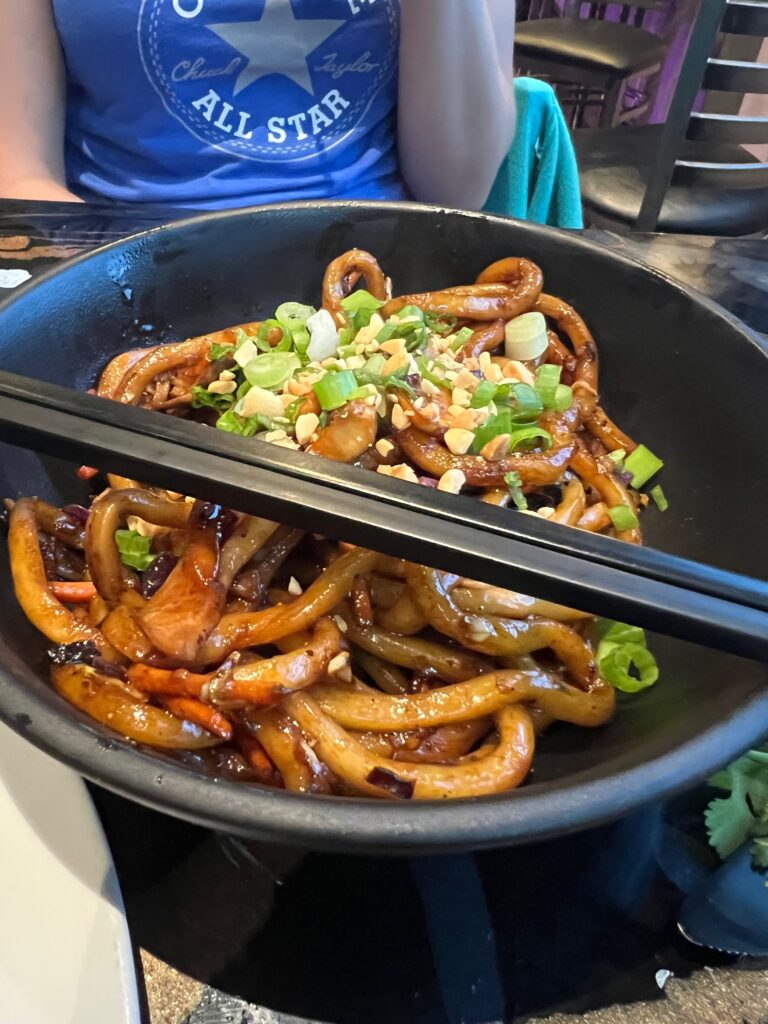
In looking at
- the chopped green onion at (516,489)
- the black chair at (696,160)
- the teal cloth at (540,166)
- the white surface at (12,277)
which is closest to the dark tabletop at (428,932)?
the chopped green onion at (516,489)

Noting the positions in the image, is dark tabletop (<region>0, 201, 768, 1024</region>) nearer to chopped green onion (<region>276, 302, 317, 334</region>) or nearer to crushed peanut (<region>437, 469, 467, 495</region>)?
crushed peanut (<region>437, 469, 467, 495</region>)

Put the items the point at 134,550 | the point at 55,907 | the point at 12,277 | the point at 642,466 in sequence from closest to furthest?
the point at 55,907
the point at 134,550
the point at 642,466
the point at 12,277

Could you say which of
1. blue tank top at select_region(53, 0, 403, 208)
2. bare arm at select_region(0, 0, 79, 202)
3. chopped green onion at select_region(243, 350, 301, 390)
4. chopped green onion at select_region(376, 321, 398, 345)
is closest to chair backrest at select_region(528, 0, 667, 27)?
blue tank top at select_region(53, 0, 403, 208)

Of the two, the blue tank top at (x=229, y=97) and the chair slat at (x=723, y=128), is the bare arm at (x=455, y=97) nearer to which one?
the blue tank top at (x=229, y=97)

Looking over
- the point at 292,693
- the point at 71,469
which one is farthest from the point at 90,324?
the point at 292,693

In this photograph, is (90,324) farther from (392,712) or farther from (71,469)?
(392,712)

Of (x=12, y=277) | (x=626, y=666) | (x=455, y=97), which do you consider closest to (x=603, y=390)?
(x=626, y=666)

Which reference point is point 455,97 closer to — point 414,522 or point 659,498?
point 659,498
